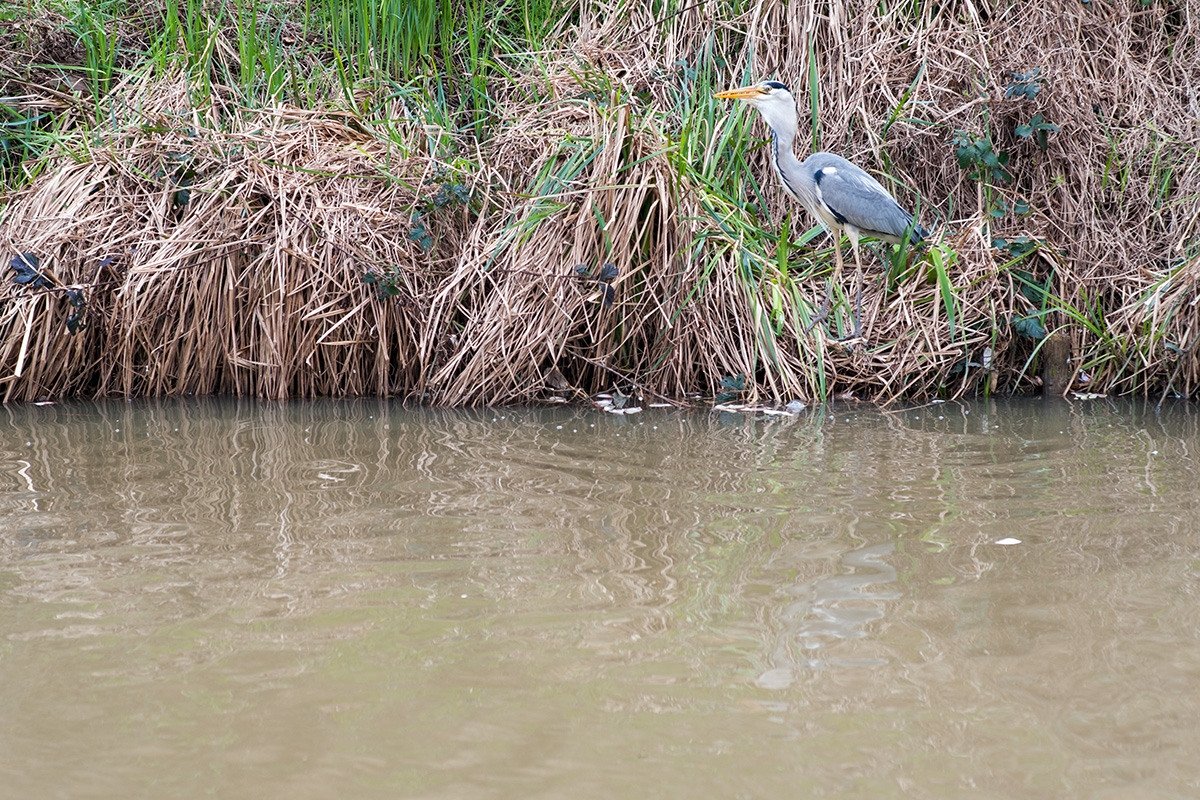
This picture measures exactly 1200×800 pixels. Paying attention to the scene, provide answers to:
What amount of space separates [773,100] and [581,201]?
110cm

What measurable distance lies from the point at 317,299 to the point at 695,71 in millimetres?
2514

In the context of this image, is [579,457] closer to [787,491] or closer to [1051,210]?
[787,491]

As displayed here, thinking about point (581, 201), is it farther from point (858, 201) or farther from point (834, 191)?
point (858, 201)

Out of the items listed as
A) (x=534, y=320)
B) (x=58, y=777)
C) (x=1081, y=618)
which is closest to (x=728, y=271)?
(x=534, y=320)

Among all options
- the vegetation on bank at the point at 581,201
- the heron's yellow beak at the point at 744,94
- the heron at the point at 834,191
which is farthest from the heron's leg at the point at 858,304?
the heron's yellow beak at the point at 744,94

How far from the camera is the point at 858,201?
16.0 feet

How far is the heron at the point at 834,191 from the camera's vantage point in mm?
4895

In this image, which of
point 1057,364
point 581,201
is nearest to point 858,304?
point 1057,364

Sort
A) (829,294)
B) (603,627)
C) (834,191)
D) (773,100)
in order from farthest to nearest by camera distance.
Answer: (773,100)
(829,294)
(834,191)
(603,627)

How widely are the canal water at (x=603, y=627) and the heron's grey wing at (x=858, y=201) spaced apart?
5.95 ft

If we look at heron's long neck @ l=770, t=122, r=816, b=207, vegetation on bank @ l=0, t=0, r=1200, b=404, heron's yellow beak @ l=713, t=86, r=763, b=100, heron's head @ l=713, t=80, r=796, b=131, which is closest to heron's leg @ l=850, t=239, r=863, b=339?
vegetation on bank @ l=0, t=0, r=1200, b=404

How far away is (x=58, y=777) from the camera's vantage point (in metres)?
1.34

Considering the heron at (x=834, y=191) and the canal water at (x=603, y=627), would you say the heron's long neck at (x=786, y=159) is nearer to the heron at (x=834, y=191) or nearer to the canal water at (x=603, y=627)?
the heron at (x=834, y=191)

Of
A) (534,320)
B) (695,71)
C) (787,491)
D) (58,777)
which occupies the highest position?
(695,71)
